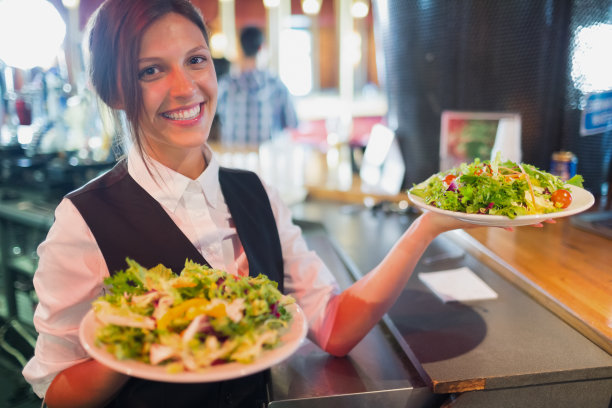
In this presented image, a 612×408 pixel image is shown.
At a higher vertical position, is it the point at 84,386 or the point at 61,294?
the point at 61,294

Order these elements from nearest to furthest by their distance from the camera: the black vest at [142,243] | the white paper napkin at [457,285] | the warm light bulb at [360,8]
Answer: the black vest at [142,243]
the white paper napkin at [457,285]
the warm light bulb at [360,8]

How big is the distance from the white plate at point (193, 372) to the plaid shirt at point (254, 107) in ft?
12.0

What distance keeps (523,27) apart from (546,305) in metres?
1.25

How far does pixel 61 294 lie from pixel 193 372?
0.45 meters

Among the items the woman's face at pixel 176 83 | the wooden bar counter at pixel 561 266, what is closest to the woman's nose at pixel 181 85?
the woman's face at pixel 176 83

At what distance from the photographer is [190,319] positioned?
75 centimetres

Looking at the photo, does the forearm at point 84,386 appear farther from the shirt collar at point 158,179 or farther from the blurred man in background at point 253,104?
the blurred man in background at point 253,104

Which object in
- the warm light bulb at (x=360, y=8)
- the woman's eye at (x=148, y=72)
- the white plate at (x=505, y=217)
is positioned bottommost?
the white plate at (x=505, y=217)

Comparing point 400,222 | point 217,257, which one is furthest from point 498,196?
point 400,222

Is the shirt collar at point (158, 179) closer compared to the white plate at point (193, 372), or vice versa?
the white plate at point (193, 372)

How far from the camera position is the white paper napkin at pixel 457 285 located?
145 cm

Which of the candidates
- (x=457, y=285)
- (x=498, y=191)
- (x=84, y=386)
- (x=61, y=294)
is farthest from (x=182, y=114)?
(x=457, y=285)

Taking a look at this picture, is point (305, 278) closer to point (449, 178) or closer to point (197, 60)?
point (449, 178)

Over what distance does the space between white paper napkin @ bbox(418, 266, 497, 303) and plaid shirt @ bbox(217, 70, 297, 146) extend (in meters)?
2.95
